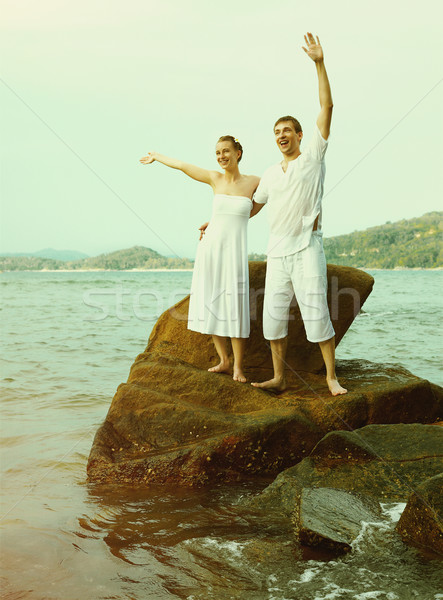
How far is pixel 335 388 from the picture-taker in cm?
531

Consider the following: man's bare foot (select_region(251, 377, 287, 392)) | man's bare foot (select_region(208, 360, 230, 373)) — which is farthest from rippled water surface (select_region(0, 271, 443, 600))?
man's bare foot (select_region(208, 360, 230, 373))

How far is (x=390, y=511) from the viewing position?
12.3ft

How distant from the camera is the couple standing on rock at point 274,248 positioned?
5152 millimetres

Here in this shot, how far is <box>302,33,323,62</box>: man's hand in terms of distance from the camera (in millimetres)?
4812

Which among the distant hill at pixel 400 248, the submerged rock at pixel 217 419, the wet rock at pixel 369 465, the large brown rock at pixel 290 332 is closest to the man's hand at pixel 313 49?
the large brown rock at pixel 290 332

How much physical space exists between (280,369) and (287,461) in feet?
3.46

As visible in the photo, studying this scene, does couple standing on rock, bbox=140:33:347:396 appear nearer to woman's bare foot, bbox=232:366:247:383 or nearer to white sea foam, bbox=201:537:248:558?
woman's bare foot, bbox=232:366:247:383

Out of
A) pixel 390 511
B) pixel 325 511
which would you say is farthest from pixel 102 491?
pixel 390 511

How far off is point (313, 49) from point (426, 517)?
11.7 ft

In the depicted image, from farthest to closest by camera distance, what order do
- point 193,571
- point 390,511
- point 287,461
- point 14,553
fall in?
point 287,461 → point 390,511 → point 14,553 → point 193,571

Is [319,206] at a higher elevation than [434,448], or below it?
higher

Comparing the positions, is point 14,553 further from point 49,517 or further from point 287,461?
point 287,461

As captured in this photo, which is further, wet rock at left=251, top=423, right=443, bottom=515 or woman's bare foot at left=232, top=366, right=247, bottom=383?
woman's bare foot at left=232, top=366, right=247, bottom=383

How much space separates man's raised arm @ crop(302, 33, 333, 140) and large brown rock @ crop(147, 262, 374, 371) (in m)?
1.71
